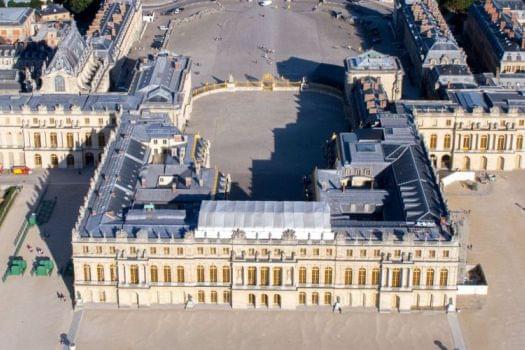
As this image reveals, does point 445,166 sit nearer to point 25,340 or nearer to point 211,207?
point 211,207

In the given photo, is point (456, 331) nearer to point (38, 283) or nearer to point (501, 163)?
point (501, 163)

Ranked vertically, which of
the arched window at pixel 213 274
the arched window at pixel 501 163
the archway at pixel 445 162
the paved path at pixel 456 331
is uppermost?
the arched window at pixel 213 274

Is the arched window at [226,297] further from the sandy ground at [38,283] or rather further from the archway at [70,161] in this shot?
the archway at [70,161]

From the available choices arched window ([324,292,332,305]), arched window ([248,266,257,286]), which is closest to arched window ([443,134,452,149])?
arched window ([324,292,332,305])

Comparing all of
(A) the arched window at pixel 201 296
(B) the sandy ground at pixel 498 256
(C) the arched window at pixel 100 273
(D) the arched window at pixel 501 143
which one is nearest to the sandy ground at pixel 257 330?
(A) the arched window at pixel 201 296

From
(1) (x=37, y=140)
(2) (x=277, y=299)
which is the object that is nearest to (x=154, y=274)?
(2) (x=277, y=299)

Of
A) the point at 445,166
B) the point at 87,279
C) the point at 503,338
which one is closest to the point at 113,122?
the point at 87,279

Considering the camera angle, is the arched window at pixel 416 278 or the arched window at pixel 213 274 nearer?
the arched window at pixel 213 274
